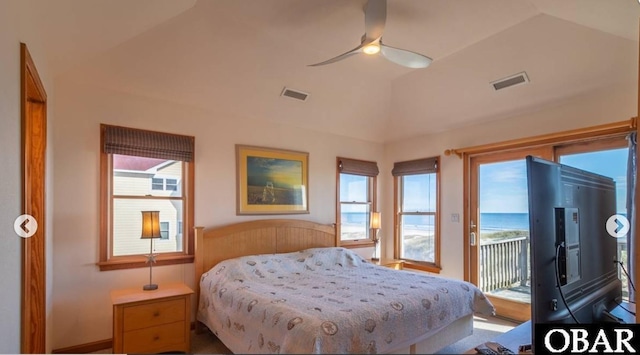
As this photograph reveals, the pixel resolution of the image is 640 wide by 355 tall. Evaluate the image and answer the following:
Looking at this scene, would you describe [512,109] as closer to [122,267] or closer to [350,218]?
[350,218]

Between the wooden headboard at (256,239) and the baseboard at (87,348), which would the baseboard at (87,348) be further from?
the wooden headboard at (256,239)

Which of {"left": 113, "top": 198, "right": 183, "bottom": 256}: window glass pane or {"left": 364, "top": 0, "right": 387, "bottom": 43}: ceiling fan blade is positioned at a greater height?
{"left": 364, "top": 0, "right": 387, "bottom": 43}: ceiling fan blade

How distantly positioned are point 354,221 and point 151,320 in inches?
121

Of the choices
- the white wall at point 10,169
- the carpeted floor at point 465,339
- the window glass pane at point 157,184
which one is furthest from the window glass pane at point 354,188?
the white wall at point 10,169

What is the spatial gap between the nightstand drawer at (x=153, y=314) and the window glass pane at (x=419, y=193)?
11.2 ft

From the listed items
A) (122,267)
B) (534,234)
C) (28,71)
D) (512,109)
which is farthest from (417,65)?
(122,267)

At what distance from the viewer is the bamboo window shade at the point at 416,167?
4566mm

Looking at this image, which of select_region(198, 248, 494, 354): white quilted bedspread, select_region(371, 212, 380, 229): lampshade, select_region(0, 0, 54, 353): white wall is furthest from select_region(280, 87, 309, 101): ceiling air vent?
select_region(0, 0, 54, 353): white wall

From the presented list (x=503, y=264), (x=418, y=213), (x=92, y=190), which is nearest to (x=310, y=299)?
(x=92, y=190)

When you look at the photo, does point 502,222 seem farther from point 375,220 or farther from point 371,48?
point 371,48

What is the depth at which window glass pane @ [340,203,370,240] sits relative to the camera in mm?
4895

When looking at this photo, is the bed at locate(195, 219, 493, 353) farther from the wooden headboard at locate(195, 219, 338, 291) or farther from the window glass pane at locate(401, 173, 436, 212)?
the window glass pane at locate(401, 173, 436, 212)

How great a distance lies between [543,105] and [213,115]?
3583mm

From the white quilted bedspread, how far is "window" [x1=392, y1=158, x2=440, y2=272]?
1375 millimetres
